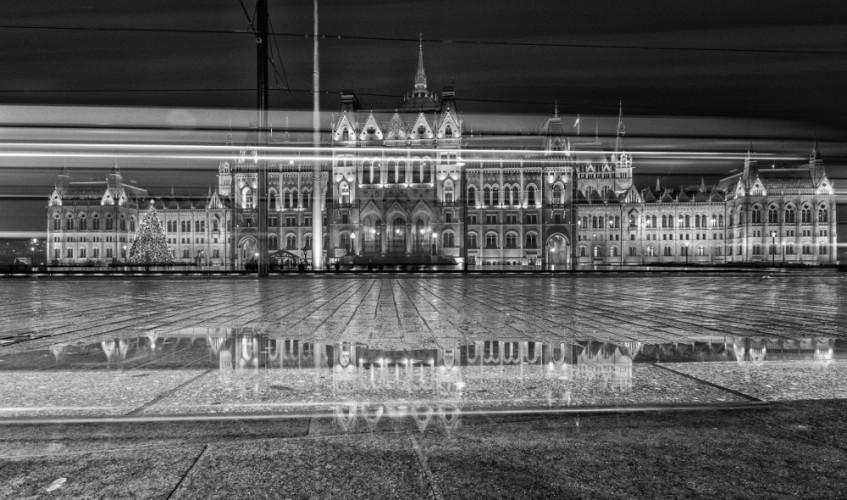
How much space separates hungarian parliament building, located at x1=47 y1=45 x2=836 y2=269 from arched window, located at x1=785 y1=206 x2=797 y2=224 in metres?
0.19

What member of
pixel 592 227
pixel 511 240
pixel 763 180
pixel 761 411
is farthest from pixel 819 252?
A: pixel 761 411

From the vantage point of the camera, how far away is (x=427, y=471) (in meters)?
1.68

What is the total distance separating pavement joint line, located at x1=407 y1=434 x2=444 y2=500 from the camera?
1.52 meters

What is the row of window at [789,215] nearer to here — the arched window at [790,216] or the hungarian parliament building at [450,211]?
the arched window at [790,216]

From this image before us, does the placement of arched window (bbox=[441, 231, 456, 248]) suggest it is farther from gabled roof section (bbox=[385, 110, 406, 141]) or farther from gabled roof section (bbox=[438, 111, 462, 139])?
gabled roof section (bbox=[385, 110, 406, 141])

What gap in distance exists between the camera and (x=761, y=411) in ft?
7.81

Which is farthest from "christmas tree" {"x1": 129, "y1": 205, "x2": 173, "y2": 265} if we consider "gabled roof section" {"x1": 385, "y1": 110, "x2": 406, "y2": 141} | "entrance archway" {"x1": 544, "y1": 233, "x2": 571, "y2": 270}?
"entrance archway" {"x1": 544, "y1": 233, "x2": 571, "y2": 270}

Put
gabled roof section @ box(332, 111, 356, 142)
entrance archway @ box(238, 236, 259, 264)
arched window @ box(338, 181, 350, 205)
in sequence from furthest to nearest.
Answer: entrance archway @ box(238, 236, 259, 264)
arched window @ box(338, 181, 350, 205)
gabled roof section @ box(332, 111, 356, 142)

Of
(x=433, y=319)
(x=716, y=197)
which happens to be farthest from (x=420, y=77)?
(x=433, y=319)

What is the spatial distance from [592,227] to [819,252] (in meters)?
31.3

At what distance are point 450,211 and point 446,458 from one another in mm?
61384

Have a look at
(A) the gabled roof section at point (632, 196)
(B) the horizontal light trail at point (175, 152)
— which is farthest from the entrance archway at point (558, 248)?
(B) the horizontal light trail at point (175, 152)

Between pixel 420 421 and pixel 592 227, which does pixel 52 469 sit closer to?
pixel 420 421

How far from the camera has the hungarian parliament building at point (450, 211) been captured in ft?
202
